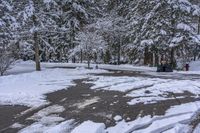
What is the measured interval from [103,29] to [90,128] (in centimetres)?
3684

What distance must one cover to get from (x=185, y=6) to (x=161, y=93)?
22565 mm

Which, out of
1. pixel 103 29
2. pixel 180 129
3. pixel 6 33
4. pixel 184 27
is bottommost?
pixel 180 129

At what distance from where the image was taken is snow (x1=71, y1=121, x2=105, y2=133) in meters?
9.59

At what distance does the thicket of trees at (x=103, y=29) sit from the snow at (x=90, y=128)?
17616mm

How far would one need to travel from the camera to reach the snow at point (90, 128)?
9.59m

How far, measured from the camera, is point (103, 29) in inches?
1821

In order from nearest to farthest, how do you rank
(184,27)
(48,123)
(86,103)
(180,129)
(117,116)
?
(180,129) < (48,123) < (117,116) < (86,103) < (184,27)

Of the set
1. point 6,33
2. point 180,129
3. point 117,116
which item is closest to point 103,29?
point 6,33

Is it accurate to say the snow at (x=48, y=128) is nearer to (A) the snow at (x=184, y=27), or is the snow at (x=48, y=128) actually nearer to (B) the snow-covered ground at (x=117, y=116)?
(B) the snow-covered ground at (x=117, y=116)

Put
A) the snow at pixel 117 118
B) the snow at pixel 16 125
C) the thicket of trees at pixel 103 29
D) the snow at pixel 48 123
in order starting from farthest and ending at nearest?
1. the thicket of trees at pixel 103 29
2. the snow at pixel 117 118
3. the snow at pixel 16 125
4. the snow at pixel 48 123

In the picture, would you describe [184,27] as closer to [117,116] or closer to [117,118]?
[117,116]

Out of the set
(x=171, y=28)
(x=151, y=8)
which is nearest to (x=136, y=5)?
(x=151, y=8)

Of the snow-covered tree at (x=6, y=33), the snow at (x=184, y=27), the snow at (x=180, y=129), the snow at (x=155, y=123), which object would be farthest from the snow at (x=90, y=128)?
the snow at (x=184, y=27)

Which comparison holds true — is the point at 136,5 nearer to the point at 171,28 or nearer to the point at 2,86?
the point at 171,28
